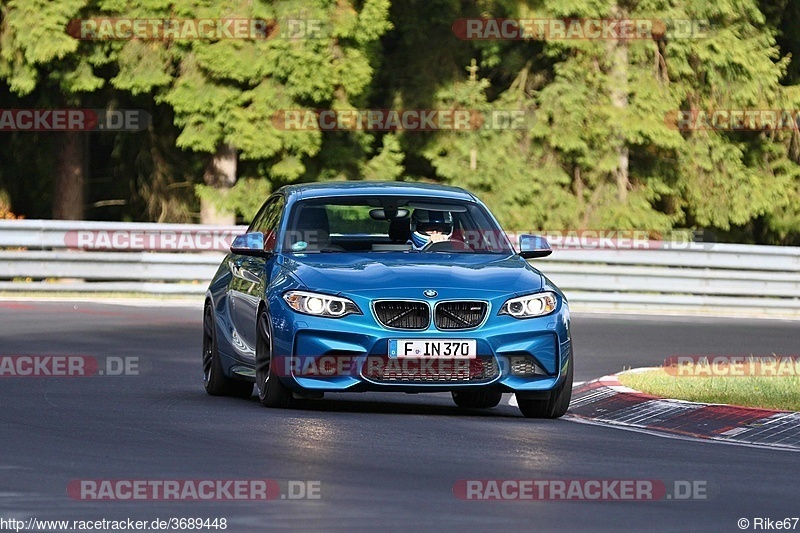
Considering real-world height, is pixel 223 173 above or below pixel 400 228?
below

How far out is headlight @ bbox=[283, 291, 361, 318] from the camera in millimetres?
12258

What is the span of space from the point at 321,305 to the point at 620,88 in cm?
2695

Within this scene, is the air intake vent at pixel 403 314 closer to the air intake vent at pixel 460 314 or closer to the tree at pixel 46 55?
the air intake vent at pixel 460 314

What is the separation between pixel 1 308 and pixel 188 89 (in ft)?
33.0

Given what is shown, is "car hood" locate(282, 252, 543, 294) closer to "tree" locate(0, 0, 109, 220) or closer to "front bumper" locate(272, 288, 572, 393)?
"front bumper" locate(272, 288, 572, 393)

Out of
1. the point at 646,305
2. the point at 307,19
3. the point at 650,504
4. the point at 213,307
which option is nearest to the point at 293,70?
the point at 307,19

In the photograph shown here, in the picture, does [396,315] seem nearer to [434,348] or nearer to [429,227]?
[434,348]

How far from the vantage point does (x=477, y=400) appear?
14.1 meters

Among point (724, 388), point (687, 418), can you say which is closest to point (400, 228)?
point (687, 418)

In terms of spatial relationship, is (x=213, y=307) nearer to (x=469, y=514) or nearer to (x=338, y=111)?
(x=469, y=514)

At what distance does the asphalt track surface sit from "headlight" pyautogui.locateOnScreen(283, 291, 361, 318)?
0.69 m

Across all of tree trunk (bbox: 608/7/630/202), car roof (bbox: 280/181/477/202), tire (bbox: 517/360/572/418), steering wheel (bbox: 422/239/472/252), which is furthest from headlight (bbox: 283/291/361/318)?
tree trunk (bbox: 608/7/630/202)

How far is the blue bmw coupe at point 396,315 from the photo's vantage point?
40.1 ft

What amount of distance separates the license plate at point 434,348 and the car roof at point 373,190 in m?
1.94
